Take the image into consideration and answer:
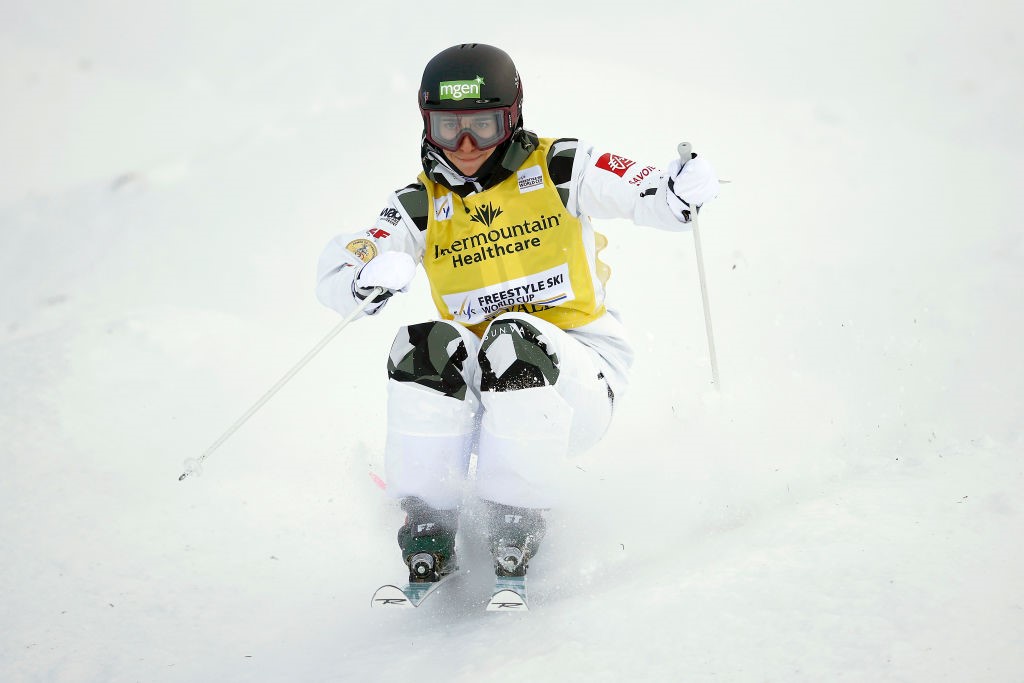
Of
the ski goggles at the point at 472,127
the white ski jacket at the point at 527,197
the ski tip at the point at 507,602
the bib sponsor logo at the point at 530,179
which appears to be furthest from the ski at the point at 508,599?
the ski goggles at the point at 472,127

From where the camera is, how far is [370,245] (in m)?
3.13

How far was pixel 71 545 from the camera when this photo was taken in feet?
11.5

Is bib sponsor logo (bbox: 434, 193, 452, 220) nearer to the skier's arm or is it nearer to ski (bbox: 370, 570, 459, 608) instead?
the skier's arm

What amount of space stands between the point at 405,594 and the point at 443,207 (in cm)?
124

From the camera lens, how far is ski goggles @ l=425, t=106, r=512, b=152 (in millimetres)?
3010

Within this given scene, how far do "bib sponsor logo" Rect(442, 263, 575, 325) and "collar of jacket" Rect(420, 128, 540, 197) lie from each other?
1.07 feet

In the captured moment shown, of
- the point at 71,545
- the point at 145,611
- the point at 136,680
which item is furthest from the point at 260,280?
the point at 136,680

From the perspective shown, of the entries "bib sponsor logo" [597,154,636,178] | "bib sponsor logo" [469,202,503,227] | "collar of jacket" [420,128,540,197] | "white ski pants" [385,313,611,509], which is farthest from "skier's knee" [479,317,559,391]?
"bib sponsor logo" [597,154,636,178]

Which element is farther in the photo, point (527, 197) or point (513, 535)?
point (527, 197)

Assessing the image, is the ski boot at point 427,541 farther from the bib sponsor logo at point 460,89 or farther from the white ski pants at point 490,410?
the bib sponsor logo at point 460,89

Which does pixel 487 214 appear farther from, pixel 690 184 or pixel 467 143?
pixel 690 184

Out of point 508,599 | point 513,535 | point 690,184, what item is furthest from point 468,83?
point 508,599

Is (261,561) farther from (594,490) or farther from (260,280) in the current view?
(260,280)

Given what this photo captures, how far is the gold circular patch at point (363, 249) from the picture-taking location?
310cm
